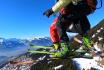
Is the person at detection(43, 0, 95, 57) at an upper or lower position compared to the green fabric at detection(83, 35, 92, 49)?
upper

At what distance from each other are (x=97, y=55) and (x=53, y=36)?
8.89 ft

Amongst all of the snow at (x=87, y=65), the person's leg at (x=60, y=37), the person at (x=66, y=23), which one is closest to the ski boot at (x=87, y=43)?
the person at (x=66, y=23)

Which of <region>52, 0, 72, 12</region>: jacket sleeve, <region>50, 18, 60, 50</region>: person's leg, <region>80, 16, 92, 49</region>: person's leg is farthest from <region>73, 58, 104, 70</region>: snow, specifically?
<region>52, 0, 72, 12</region>: jacket sleeve

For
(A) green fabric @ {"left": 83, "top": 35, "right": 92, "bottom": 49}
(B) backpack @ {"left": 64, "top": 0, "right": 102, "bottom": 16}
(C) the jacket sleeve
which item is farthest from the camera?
(A) green fabric @ {"left": 83, "top": 35, "right": 92, "bottom": 49}

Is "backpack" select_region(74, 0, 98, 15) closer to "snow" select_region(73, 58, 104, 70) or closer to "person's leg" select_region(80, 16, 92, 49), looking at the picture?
"person's leg" select_region(80, 16, 92, 49)

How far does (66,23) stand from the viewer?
13758 millimetres

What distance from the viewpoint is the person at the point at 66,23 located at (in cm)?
1298

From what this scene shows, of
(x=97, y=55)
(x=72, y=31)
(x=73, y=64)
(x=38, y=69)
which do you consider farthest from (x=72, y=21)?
(x=38, y=69)

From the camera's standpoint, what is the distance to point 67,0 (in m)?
12.7

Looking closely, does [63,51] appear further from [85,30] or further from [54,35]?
[85,30]

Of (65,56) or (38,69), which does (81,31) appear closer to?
(65,56)

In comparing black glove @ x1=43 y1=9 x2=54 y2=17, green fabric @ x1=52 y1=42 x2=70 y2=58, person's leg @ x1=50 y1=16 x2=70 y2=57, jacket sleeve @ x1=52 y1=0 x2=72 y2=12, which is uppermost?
jacket sleeve @ x1=52 y1=0 x2=72 y2=12

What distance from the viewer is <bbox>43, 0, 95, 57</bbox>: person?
13.0 metres

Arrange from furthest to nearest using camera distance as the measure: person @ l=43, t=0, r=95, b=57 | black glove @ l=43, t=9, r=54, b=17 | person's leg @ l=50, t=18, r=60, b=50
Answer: person's leg @ l=50, t=18, r=60, b=50 → black glove @ l=43, t=9, r=54, b=17 → person @ l=43, t=0, r=95, b=57
